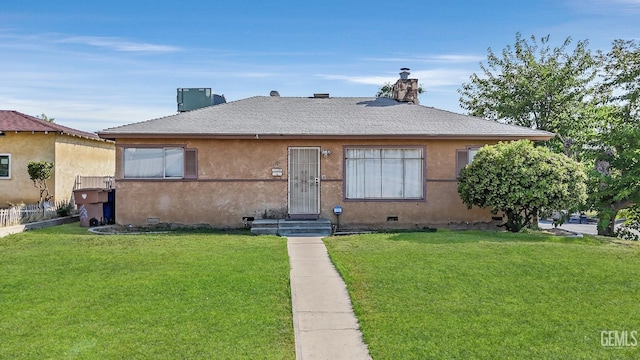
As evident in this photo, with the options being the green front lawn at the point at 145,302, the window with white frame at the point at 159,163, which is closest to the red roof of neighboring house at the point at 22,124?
the window with white frame at the point at 159,163

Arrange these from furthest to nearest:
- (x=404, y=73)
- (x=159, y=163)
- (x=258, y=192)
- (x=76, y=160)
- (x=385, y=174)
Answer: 1. (x=76, y=160)
2. (x=404, y=73)
3. (x=385, y=174)
4. (x=258, y=192)
5. (x=159, y=163)

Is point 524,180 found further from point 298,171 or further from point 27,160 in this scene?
point 27,160

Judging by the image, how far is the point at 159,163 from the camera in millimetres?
13320

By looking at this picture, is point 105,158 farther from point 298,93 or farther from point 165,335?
point 165,335

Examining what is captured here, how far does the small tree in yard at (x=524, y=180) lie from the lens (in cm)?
1170

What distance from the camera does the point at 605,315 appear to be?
5703 millimetres

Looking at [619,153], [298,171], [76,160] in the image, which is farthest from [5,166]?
[619,153]

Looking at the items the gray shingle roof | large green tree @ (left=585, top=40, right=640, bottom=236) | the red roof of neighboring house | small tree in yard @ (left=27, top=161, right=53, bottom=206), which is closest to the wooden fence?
small tree in yard @ (left=27, top=161, right=53, bottom=206)

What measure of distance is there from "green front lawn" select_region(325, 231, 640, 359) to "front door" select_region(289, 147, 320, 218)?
12.0ft

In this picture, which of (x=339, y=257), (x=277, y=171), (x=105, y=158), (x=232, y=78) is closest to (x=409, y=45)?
(x=232, y=78)

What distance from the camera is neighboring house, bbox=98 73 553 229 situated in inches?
523

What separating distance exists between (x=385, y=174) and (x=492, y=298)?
7612 millimetres

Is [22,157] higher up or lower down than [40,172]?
higher up

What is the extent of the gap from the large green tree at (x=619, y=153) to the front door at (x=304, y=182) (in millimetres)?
8076
